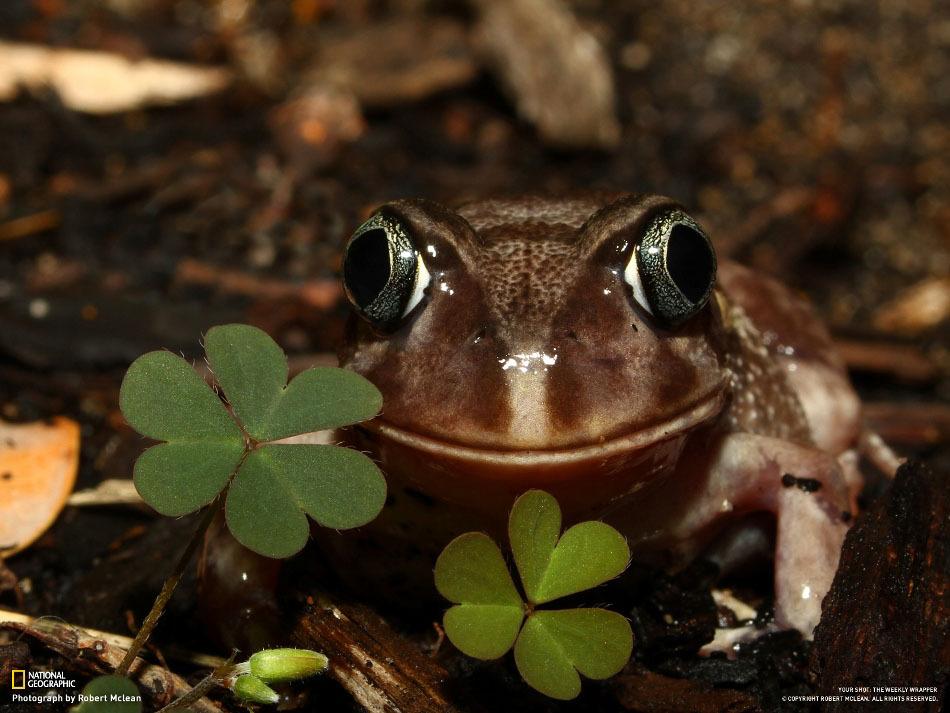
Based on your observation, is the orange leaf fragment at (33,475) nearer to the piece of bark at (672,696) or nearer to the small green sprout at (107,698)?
the small green sprout at (107,698)

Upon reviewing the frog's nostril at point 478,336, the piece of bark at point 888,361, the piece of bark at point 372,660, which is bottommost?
the piece of bark at point 372,660

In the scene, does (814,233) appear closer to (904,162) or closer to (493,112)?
(904,162)

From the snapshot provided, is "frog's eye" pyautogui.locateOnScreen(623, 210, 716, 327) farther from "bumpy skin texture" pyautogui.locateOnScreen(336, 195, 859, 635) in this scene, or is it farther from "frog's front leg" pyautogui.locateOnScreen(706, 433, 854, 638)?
"frog's front leg" pyautogui.locateOnScreen(706, 433, 854, 638)

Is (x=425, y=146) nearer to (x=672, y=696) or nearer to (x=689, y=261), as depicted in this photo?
(x=689, y=261)

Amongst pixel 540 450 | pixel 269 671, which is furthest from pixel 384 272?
pixel 269 671

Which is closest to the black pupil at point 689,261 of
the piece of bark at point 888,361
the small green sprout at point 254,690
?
the small green sprout at point 254,690

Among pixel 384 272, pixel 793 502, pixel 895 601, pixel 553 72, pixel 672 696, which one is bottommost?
pixel 672 696

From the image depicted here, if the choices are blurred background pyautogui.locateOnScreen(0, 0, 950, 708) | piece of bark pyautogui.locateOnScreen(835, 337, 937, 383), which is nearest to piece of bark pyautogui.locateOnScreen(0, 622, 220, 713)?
blurred background pyautogui.locateOnScreen(0, 0, 950, 708)
